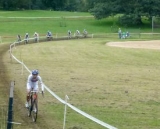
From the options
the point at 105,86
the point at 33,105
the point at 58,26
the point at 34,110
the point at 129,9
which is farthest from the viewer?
the point at 129,9

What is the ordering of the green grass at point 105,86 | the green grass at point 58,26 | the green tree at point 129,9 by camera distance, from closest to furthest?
1. the green grass at point 105,86
2. the green grass at point 58,26
3. the green tree at point 129,9

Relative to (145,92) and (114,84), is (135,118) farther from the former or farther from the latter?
(114,84)

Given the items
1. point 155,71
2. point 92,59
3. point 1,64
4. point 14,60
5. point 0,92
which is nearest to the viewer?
point 0,92

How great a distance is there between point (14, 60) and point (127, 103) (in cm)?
1816

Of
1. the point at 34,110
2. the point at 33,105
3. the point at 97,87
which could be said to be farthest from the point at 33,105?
the point at 97,87

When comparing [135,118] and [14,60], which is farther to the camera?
[14,60]

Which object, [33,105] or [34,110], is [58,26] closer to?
[33,105]

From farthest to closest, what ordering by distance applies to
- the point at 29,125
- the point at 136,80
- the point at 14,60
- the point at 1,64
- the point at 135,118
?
the point at 14,60
the point at 1,64
the point at 136,80
the point at 135,118
the point at 29,125

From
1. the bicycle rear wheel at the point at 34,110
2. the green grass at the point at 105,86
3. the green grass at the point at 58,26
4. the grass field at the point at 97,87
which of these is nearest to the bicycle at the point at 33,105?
the bicycle rear wheel at the point at 34,110

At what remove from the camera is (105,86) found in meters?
23.7

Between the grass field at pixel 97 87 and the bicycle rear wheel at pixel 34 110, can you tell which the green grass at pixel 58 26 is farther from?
the bicycle rear wheel at pixel 34 110

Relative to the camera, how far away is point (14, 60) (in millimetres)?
35875

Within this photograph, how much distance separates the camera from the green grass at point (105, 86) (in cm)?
1644

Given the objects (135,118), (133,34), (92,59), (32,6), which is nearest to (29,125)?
(135,118)
